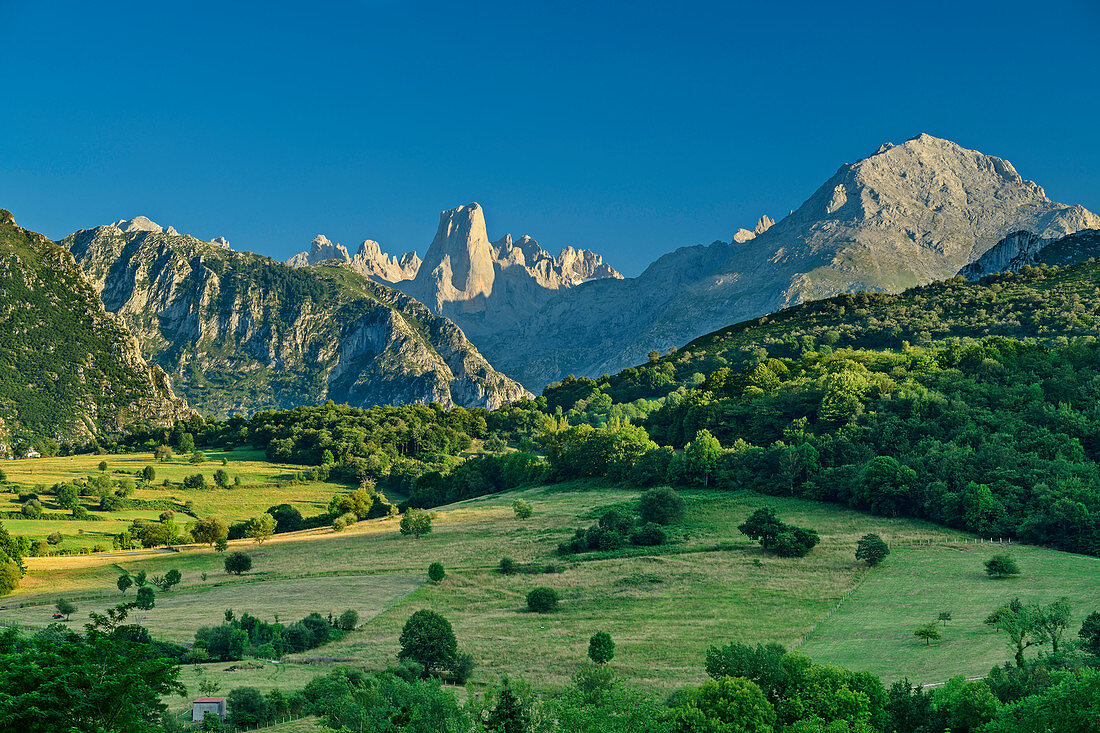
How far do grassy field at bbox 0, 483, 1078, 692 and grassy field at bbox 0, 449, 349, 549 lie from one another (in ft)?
65.6

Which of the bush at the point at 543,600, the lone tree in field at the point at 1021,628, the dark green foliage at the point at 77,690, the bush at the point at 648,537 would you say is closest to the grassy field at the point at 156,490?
the bush at the point at 648,537

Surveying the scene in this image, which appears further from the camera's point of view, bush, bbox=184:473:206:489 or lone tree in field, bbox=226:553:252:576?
bush, bbox=184:473:206:489

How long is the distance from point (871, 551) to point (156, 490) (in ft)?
345

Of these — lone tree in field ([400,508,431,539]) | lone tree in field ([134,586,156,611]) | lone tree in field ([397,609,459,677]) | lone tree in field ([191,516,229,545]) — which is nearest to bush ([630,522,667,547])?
lone tree in field ([400,508,431,539])

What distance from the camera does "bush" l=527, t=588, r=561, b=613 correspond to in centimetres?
5778

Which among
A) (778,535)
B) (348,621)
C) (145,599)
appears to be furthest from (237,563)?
(778,535)

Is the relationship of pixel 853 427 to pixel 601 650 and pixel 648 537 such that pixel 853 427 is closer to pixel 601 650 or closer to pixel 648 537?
pixel 648 537

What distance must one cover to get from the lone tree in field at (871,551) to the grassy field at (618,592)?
3.34 ft

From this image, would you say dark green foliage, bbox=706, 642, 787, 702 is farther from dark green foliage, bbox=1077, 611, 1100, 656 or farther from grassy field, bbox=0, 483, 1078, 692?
dark green foliage, bbox=1077, 611, 1100, 656

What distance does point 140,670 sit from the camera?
1203 inches

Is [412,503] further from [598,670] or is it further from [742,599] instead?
[598,670]

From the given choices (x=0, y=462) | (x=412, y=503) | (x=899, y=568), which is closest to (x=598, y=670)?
(x=899, y=568)

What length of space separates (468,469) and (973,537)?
251 ft

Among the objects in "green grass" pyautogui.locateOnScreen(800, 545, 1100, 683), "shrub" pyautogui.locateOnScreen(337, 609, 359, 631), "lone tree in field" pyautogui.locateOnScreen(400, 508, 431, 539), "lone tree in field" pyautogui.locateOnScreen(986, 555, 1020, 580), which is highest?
"lone tree in field" pyautogui.locateOnScreen(400, 508, 431, 539)
